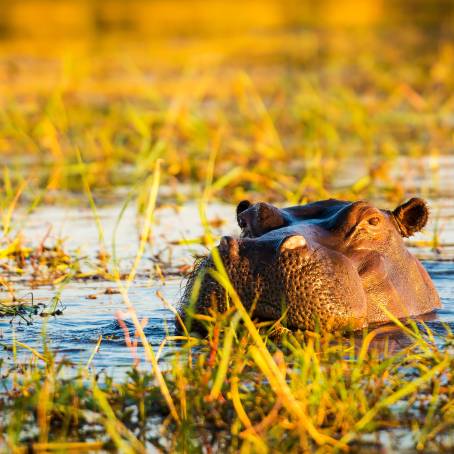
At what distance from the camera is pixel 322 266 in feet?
16.5

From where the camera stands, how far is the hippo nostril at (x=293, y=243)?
4.95 m

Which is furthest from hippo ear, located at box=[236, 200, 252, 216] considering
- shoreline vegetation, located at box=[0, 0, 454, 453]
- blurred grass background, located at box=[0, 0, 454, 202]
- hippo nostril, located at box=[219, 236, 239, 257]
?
Answer: hippo nostril, located at box=[219, 236, 239, 257]

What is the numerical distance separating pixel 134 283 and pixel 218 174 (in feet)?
12.4

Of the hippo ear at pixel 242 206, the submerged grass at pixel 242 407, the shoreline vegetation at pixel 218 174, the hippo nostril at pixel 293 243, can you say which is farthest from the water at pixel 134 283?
the hippo nostril at pixel 293 243

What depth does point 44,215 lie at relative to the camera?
29.9 feet

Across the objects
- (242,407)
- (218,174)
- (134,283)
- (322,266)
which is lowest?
(242,407)

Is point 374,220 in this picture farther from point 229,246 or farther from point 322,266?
point 229,246

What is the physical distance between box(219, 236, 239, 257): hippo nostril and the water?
0.44 meters

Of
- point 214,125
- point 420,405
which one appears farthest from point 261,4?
point 420,405

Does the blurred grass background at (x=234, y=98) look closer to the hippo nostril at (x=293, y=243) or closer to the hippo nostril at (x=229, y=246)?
the hippo nostril at (x=229, y=246)

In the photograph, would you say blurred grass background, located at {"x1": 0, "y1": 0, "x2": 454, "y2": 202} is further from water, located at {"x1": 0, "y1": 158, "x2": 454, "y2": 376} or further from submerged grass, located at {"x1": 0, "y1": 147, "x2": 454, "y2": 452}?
submerged grass, located at {"x1": 0, "y1": 147, "x2": 454, "y2": 452}

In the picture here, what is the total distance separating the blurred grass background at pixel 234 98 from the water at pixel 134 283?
0.38 meters

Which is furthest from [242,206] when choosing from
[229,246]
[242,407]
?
[242,407]

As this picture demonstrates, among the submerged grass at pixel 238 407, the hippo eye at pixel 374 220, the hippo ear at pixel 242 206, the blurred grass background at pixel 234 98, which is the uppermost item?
the blurred grass background at pixel 234 98
